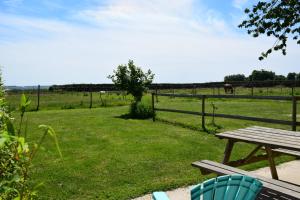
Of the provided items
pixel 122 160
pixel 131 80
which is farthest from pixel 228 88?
pixel 122 160

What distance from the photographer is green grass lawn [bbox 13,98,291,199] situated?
219 inches

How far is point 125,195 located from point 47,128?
4016 mm

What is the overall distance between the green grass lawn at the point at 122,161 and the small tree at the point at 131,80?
4622mm

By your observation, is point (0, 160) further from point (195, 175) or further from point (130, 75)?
point (130, 75)

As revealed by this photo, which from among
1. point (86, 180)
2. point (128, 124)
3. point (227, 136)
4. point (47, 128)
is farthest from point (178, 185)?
point (128, 124)

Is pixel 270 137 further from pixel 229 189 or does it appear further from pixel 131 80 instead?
pixel 131 80

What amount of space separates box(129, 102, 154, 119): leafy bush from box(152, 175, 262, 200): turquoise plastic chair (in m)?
12.5

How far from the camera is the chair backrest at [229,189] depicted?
2240mm

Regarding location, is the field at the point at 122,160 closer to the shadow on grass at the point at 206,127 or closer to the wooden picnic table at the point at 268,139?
the shadow on grass at the point at 206,127

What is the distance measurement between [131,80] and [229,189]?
44.9 ft

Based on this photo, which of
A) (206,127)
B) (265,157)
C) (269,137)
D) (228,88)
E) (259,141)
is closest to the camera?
(259,141)

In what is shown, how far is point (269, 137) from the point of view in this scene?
5.09m

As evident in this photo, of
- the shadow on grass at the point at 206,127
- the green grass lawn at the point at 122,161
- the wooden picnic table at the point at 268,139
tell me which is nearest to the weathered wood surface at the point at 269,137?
the wooden picnic table at the point at 268,139

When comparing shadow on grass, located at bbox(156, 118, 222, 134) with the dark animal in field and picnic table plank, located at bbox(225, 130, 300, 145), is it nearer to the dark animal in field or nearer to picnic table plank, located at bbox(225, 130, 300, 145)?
picnic table plank, located at bbox(225, 130, 300, 145)
